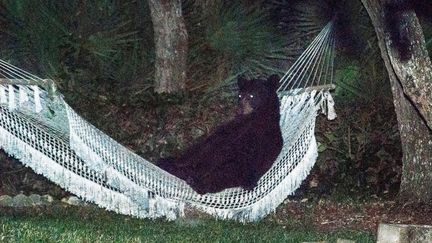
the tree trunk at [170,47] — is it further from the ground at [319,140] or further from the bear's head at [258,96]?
the bear's head at [258,96]

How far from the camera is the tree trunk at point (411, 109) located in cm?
651

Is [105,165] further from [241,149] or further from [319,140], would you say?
[319,140]

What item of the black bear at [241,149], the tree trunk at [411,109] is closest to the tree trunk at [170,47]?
the black bear at [241,149]

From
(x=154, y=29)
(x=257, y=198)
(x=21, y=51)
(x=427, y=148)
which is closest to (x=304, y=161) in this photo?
(x=257, y=198)

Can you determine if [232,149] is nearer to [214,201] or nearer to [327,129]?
[214,201]

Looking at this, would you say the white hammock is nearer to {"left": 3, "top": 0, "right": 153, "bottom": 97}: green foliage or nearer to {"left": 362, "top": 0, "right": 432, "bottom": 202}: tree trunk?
{"left": 362, "top": 0, "right": 432, "bottom": 202}: tree trunk

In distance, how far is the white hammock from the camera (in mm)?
6426

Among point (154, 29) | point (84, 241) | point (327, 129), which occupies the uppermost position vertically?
point (154, 29)

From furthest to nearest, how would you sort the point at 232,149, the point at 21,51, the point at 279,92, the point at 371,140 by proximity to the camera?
1. the point at 21,51
2. the point at 371,140
3. the point at 279,92
4. the point at 232,149

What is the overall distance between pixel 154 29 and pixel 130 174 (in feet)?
7.64

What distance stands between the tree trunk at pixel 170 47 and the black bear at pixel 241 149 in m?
1.36

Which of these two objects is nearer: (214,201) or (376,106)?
(214,201)

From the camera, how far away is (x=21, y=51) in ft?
28.8

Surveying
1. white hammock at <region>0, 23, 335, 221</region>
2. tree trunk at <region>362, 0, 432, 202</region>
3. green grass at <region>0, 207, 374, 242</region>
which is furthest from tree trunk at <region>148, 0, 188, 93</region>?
tree trunk at <region>362, 0, 432, 202</region>
